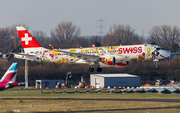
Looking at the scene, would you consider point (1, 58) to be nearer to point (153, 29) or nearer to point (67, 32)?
point (67, 32)

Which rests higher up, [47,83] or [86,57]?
[86,57]

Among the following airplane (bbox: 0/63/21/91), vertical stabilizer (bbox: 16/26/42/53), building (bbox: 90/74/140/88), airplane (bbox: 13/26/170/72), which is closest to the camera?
airplane (bbox: 13/26/170/72)

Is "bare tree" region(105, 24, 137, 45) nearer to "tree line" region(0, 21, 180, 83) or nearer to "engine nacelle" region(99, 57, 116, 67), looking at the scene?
"tree line" region(0, 21, 180, 83)

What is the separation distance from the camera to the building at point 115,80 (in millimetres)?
121438

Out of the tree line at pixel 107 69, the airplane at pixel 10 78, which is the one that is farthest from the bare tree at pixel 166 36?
the airplane at pixel 10 78

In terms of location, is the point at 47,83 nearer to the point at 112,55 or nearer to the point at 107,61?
the point at 112,55

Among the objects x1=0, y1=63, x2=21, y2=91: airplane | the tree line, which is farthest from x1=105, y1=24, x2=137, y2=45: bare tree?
x1=0, y1=63, x2=21, y2=91: airplane

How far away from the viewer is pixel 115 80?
122m

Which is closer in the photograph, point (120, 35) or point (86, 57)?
point (86, 57)

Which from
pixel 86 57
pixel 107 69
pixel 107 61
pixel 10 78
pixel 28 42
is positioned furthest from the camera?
pixel 107 69

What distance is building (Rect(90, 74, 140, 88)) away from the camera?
398 feet

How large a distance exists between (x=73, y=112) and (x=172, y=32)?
130m

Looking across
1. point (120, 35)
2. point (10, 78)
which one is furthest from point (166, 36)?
point (10, 78)

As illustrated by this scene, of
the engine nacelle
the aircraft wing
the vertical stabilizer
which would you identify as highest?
the vertical stabilizer
